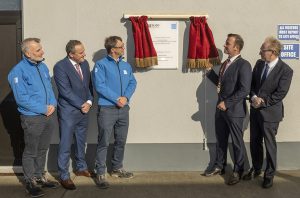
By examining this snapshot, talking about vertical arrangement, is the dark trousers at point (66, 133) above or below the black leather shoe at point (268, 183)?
above

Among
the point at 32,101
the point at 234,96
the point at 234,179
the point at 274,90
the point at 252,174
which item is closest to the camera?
the point at 32,101

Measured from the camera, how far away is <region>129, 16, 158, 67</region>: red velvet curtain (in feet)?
18.5

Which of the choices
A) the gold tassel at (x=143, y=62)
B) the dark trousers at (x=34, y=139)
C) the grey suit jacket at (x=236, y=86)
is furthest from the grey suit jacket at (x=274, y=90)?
the dark trousers at (x=34, y=139)

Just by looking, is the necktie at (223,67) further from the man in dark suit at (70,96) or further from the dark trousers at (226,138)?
the man in dark suit at (70,96)

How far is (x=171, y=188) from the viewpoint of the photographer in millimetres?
5293

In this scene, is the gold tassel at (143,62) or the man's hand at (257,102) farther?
the gold tassel at (143,62)

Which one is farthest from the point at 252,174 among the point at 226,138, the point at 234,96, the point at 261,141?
the point at 234,96

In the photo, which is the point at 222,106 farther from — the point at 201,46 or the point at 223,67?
the point at 201,46

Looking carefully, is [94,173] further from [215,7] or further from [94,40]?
[215,7]

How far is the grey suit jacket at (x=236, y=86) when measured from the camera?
521 cm

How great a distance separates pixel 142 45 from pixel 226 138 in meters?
1.67

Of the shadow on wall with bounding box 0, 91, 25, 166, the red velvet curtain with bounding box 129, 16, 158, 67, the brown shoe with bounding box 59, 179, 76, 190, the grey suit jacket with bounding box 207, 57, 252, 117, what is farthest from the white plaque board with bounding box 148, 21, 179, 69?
the shadow on wall with bounding box 0, 91, 25, 166

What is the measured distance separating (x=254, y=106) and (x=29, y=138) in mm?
Result: 2748

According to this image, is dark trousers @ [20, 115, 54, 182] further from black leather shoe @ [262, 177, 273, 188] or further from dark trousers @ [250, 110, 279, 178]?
black leather shoe @ [262, 177, 273, 188]
